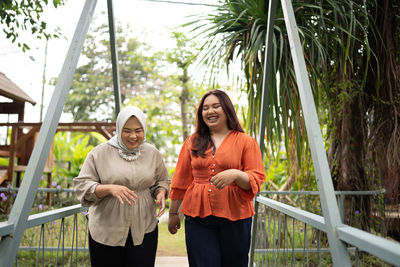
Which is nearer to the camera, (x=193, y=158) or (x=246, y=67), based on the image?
(x=193, y=158)

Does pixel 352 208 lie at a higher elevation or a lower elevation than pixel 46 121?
lower

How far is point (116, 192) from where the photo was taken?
1.41m

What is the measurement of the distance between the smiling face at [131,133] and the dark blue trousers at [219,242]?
47cm

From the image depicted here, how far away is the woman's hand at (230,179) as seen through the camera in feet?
4.50

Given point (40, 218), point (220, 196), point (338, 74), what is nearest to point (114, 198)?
point (40, 218)

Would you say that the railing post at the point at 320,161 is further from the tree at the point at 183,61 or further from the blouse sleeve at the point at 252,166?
the tree at the point at 183,61

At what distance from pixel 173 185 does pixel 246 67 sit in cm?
214

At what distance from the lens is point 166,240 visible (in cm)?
537

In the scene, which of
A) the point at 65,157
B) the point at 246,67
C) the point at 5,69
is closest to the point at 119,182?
the point at 246,67

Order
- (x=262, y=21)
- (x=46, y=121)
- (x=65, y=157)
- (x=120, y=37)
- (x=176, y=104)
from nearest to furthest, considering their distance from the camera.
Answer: (x=46, y=121)
(x=262, y=21)
(x=65, y=157)
(x=176, y=104)
(x=120, y=37)

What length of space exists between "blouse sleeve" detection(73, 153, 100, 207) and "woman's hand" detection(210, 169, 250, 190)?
53 cm

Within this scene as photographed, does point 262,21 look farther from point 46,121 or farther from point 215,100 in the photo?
point 46,121

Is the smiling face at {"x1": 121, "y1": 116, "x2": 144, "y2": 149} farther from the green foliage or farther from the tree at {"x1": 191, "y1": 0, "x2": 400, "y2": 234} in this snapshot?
the green foliage

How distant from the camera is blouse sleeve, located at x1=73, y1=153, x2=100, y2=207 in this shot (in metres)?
1.47
